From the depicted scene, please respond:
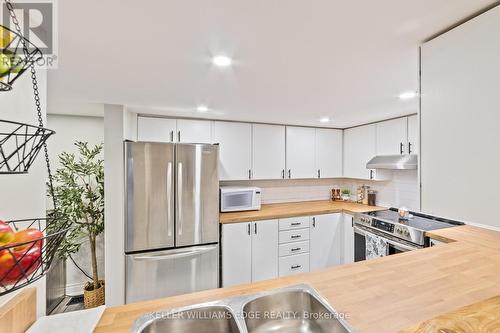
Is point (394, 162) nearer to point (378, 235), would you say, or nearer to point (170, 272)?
point (378, 235)

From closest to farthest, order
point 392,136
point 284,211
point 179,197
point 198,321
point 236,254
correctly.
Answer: point 198,321
point 179,197
point 236,254
point 392,136
point 284,211

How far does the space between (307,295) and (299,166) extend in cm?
254

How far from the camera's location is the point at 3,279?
377mm

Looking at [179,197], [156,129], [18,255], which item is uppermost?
[156,129]

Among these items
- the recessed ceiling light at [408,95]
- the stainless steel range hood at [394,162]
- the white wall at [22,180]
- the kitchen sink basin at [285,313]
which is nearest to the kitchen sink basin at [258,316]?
the kitchen sink basin at [285,313]

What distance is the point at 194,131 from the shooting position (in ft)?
9.30

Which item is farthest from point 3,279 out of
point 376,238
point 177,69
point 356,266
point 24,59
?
point 376,238

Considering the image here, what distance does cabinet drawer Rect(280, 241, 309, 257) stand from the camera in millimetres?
2883

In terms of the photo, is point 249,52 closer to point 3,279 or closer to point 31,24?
point 31,24

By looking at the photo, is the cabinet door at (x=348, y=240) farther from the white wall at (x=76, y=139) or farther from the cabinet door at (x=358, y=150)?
the white wall at (x=76, y=139)

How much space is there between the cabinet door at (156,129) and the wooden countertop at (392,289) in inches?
80.0

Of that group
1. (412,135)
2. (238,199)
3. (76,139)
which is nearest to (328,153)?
(412,135)

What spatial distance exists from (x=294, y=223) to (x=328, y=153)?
138 cm

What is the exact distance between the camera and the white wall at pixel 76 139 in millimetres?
2701
